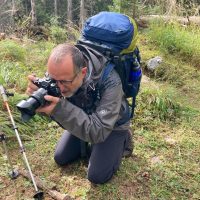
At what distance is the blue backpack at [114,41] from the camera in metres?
3.00

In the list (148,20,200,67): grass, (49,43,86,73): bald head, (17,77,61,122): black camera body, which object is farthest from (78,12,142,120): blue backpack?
(148,20,200,67): grass

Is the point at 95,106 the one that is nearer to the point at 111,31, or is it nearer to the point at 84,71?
the point at 84,71

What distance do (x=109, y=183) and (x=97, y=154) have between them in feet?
1.00

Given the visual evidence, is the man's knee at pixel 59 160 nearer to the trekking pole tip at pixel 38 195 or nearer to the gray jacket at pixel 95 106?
the trekking pole tip at pixel 38 195

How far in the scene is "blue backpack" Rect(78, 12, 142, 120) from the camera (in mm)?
3000

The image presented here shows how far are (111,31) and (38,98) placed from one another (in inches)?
35.1

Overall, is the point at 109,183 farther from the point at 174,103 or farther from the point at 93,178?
the point at 174,103

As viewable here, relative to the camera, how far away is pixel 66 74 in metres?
2.70

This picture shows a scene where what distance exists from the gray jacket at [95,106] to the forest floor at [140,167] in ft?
2.32

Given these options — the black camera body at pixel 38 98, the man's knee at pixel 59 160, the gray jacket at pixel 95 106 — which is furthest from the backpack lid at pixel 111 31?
the man's knee at pixel 59 160

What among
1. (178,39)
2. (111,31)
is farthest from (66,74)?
(178,39)

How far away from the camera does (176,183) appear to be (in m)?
3.52

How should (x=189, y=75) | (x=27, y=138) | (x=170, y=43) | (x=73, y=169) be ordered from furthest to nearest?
(x=170, y=43) < (x=189, y=75) < (x=27, y=138) < (x=73, y=169)

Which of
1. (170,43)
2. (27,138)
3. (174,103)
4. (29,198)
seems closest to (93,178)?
(29,198)
